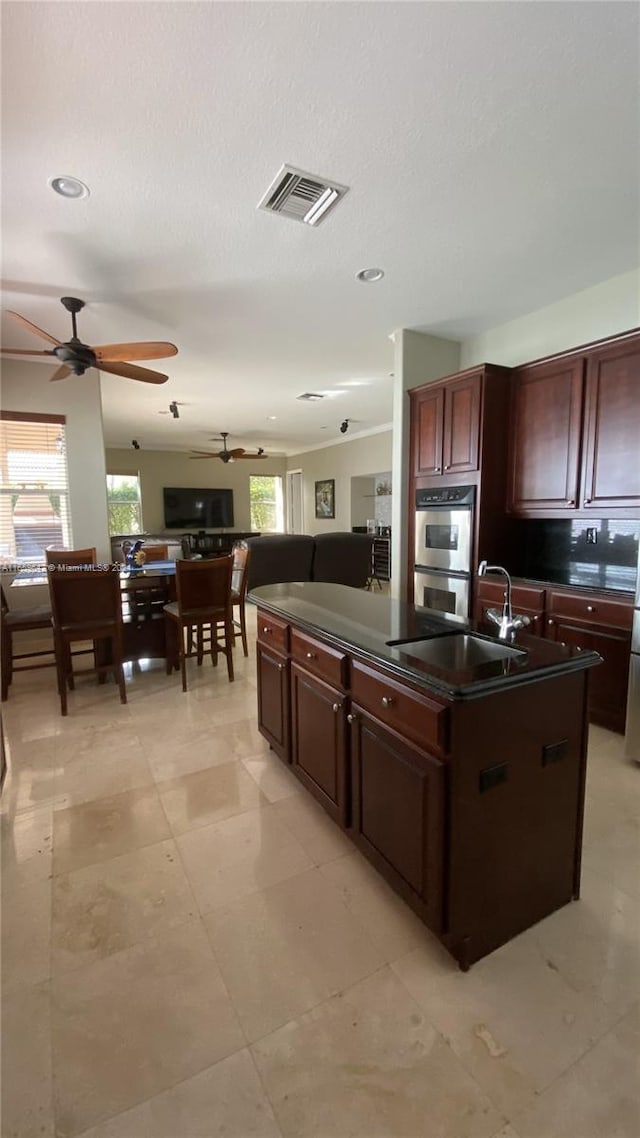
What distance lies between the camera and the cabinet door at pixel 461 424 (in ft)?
10.9

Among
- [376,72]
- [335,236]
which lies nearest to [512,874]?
[376,72]

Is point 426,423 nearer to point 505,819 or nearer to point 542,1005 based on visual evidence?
point 505,819

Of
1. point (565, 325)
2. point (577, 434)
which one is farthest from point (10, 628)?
point (565, 325)

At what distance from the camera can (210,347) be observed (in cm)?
427

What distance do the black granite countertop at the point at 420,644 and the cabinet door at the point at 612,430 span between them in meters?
1.59

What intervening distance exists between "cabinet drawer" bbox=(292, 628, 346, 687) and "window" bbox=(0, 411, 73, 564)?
149 inches

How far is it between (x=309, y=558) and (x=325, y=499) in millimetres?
3693

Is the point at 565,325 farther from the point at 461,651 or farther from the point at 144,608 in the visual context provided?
the point at 144,608

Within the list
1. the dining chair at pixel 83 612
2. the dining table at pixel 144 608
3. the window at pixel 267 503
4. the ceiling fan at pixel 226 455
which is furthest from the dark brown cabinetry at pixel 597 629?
the window at pixel 267 503

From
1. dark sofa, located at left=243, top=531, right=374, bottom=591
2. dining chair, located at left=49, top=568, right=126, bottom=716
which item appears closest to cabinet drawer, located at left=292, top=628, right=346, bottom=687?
dining chair, located at left=49, top=568, right=126, bottom=716

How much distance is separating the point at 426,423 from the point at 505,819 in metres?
3.09

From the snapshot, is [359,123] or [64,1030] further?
[359,123]

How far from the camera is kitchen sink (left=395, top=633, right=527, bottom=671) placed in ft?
4.58

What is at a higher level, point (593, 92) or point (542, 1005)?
point (593, 92)
